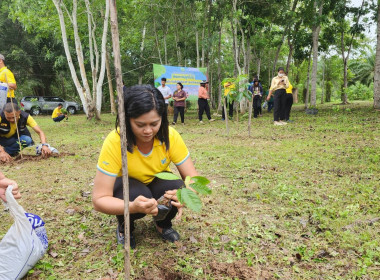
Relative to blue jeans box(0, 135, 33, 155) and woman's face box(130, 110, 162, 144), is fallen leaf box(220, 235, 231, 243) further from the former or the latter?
blue jeans box(0, 135, 33, 155)

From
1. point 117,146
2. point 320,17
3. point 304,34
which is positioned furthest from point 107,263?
point 304,34

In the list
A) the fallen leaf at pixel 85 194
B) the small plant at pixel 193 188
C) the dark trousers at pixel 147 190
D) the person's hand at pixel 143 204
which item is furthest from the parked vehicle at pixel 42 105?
the small plant at pixel 193 188

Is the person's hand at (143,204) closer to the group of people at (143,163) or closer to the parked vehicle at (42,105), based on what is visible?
the group of people at (143,163)

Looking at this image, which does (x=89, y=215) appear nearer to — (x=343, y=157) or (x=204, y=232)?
(x=204, y=232)

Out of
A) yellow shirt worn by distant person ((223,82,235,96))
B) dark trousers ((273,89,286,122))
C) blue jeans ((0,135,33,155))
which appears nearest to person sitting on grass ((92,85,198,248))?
blue jeans ((0,135,33,155))

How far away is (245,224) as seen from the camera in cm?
245

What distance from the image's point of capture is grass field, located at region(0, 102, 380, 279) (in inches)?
73.2

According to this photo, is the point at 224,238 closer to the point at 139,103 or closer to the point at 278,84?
the point at 139,103

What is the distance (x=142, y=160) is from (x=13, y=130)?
4160 millimetres

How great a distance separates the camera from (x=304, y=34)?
12.7 m

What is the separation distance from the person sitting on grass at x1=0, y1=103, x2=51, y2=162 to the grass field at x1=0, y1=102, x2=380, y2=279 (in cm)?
56

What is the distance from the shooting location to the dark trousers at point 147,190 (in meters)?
1.90

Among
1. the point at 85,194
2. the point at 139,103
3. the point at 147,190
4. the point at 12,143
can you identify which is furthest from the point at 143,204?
the point at 12,143

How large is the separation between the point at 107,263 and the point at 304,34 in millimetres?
13877
